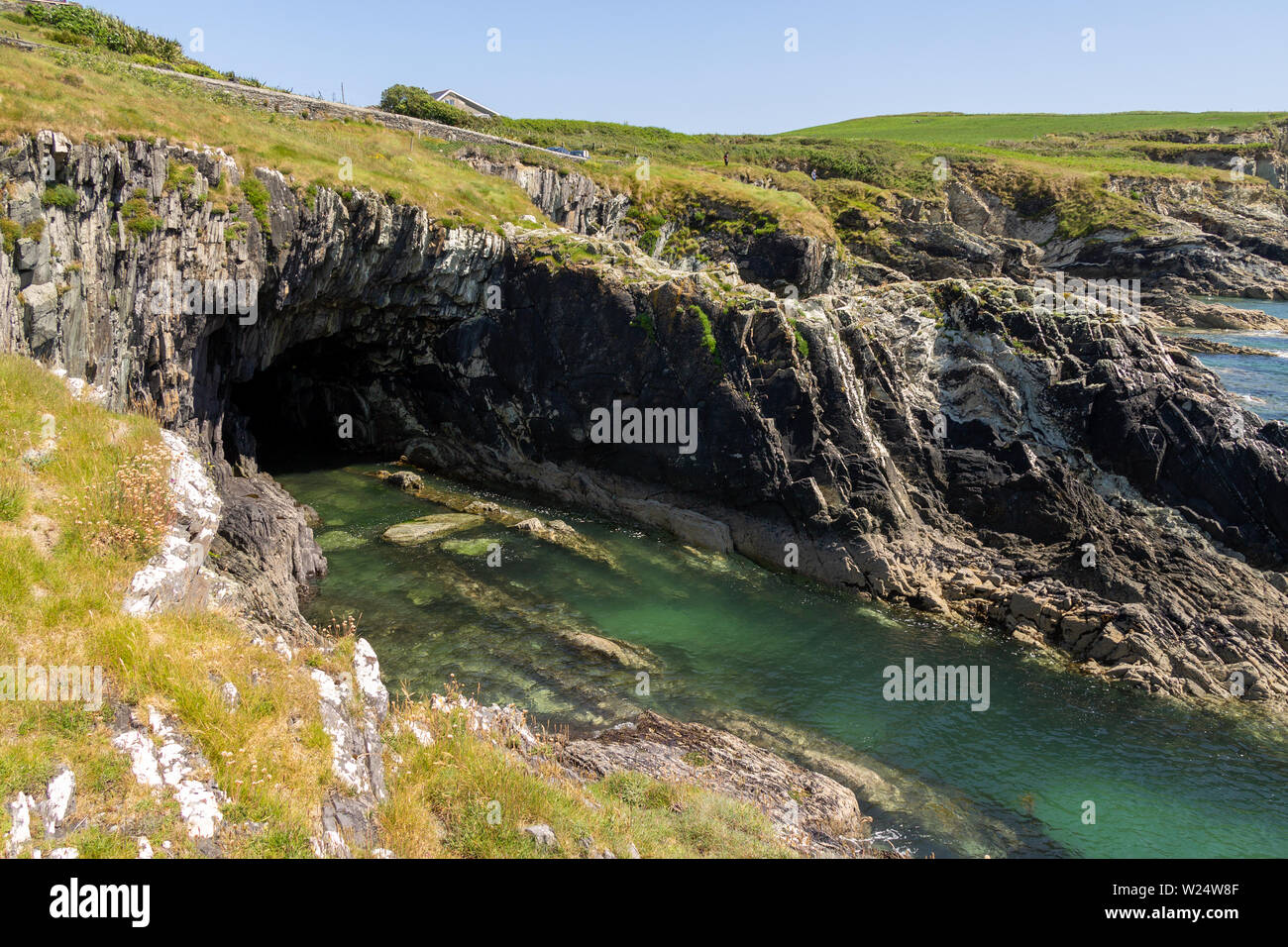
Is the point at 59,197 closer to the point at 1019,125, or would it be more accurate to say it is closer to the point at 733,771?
the point at 733,771

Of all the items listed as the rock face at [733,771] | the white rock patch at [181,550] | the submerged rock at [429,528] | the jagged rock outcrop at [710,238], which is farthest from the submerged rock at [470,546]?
the jagged rock outcrop at [710,238]

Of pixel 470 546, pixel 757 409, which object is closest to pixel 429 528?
pixel 470 546

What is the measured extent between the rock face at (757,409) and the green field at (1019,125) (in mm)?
98592

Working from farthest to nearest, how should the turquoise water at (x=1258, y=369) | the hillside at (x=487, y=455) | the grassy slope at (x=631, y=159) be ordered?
the turquoise water at (x=1258, y=369), the grassy slope at (x=631, y=159), the hillside at (x=487, y=455)

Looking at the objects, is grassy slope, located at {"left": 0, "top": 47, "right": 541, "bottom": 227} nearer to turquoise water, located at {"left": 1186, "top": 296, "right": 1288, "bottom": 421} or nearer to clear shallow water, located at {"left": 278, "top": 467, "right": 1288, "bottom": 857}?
clear shallow water, located at {"left": 278, "top": 467, "right": 1288, "bottom": 857}

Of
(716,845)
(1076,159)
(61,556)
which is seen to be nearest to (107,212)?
(61,556)

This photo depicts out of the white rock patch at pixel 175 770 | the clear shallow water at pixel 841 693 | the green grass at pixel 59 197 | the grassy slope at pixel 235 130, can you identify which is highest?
the grassy slope at pixel 235 130

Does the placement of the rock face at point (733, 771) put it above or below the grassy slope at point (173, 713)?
below

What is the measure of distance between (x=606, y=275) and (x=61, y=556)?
30.6m

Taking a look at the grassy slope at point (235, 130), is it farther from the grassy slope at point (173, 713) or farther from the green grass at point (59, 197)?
the grassy slope at point (173, 713)

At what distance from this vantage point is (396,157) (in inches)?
1601

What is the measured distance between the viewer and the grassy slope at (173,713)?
25.1 feet
